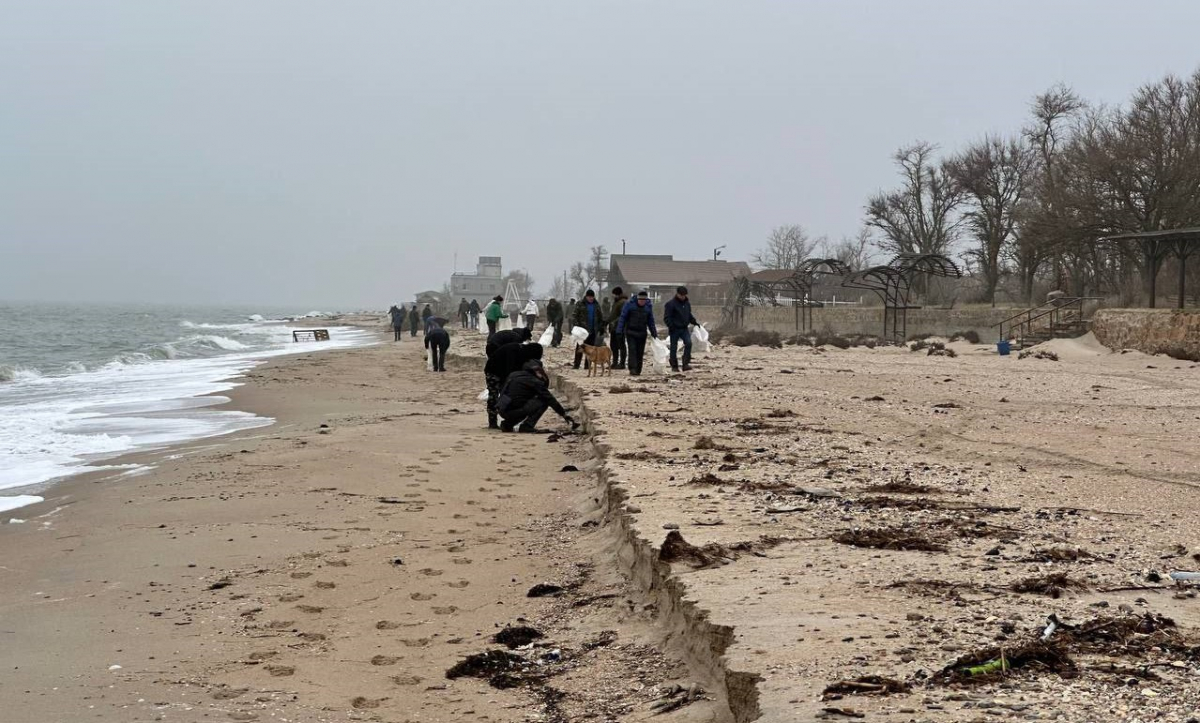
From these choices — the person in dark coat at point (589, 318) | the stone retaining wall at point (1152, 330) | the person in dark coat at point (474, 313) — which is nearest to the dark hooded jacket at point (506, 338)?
the person in dark coat at point (589, 318)

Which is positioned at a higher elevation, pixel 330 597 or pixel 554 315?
pixel 554 315

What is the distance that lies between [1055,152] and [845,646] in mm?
48359

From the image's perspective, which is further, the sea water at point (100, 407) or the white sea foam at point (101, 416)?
the white sea foam at point (101, 416)

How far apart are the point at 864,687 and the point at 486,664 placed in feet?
6.57

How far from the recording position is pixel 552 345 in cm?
2892

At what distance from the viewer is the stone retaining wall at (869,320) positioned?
118 ft

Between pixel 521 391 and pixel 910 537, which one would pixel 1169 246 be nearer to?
pixel 521 391

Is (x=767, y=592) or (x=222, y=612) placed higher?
(x=767, y=592)

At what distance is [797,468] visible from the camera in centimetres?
834

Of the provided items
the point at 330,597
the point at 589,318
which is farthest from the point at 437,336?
the point at 330,597

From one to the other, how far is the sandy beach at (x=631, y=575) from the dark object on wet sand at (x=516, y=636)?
0.02 meters

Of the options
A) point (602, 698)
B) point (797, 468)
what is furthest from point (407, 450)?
point (602, 698)

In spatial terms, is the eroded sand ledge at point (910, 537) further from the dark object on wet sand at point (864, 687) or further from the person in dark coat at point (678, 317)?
the person in dark coat at point (678, 317)

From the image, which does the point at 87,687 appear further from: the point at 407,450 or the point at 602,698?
the point at 407,450
